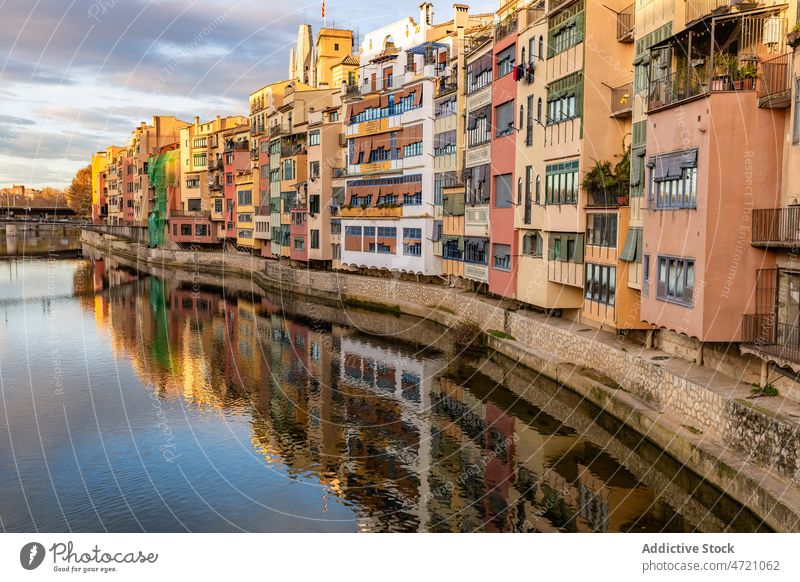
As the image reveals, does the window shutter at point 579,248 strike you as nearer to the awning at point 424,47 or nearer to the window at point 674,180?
the window at point 674,180

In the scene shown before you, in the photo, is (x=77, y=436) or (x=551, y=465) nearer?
(x=551, y=465)

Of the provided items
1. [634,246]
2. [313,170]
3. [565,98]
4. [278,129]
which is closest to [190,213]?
[278,129]

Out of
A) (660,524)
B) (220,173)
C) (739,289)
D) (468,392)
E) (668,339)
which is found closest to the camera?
(660,524)

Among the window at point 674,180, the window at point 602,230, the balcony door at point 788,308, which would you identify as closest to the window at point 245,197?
the window at point 602,230

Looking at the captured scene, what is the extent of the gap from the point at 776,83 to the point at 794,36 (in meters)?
1.72

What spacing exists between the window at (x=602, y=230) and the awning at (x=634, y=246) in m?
1.19

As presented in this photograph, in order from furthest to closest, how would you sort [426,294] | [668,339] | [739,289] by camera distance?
1. [426,294]
2. [668,339]
3. [739,289]

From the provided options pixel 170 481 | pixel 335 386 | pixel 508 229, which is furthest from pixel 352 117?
pixel 170 481

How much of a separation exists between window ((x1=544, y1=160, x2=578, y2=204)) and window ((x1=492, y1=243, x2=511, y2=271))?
5.26m

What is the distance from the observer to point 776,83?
848 inches

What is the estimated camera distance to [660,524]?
2022cm

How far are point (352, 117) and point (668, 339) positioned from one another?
3937 centimetres

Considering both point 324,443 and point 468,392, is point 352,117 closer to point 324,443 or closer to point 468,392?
point 468,392

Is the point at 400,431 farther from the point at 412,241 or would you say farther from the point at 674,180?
the point at 412,241
